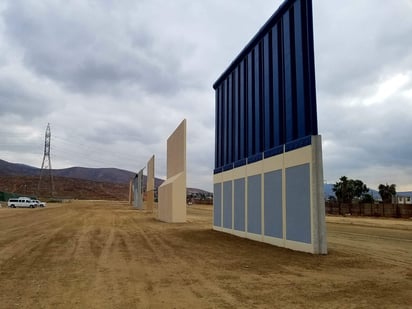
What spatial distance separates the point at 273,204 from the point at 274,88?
199 inches

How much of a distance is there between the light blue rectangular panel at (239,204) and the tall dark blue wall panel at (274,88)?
147cm

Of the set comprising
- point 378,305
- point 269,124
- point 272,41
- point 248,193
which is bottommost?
point 378,305

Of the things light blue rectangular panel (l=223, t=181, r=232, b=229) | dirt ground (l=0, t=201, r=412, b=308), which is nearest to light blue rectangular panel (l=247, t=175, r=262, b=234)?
dirt ground (l=0, t=201, r=412, b=308)

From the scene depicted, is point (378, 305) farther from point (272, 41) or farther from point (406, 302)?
point (272, 41)

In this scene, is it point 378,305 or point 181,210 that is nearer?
point 378,305

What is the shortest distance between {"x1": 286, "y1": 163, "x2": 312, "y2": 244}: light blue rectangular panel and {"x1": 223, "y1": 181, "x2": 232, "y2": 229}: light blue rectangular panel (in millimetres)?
8971

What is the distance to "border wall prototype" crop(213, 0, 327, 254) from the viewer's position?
15.6 meters

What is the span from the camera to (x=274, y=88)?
19266 millimetres

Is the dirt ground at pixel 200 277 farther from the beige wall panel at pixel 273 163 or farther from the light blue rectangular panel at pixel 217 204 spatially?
the light blue rectangular panel at pixel 217 204

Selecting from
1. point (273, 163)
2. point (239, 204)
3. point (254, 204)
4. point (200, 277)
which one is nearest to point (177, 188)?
point (239, 204)

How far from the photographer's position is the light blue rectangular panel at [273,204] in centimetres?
1794

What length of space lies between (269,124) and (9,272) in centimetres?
1239

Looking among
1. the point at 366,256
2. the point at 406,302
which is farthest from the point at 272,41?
the point at 406,302

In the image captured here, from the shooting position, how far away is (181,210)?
3738cm
